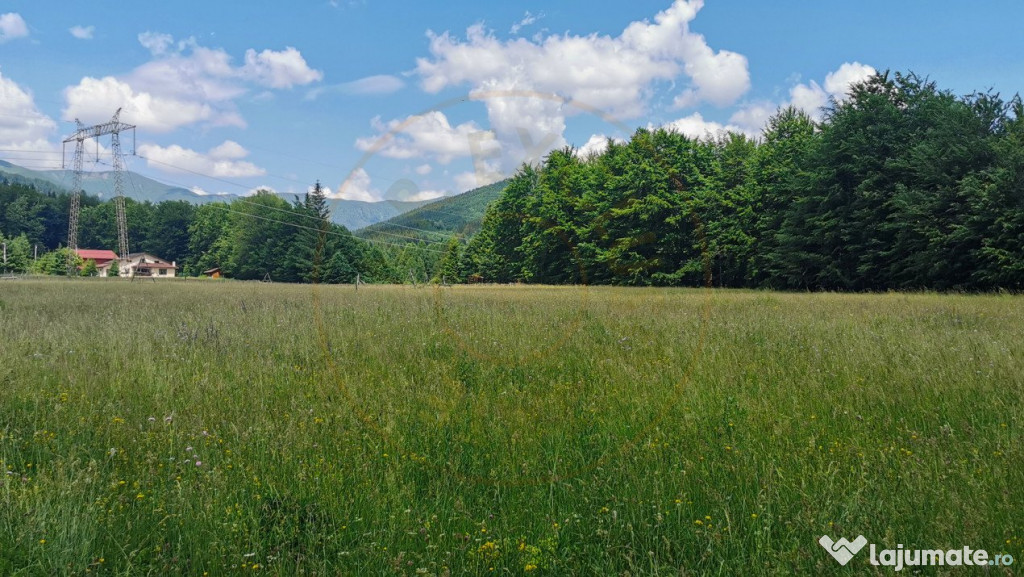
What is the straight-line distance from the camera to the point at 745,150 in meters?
47.0

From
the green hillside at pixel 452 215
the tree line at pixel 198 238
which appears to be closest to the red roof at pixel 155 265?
the tree line at pixel 198 238

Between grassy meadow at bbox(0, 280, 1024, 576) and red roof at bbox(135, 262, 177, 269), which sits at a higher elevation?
red roof at bbox(135, 262, 177, 269)

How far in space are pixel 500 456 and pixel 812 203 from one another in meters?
38.4

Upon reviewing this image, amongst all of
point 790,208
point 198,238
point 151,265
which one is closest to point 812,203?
point 790,208

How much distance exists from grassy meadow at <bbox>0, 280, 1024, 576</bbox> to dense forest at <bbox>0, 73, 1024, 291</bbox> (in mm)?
3108

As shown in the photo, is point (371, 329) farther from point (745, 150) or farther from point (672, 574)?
point (745, 150)

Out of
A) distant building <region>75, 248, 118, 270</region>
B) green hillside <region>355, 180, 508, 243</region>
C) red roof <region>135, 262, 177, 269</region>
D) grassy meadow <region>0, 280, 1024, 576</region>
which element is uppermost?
distant building <region>75, 248, 118, 270</region>

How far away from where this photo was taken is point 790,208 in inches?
1531

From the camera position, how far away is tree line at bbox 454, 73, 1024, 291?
26906mm

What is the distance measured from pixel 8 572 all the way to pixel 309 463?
1.62 meters

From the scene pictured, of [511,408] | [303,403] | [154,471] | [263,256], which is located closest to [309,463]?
[154,471]

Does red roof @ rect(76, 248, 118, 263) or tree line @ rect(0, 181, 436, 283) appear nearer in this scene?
tree line @ rect(0, 181, 436, 283)

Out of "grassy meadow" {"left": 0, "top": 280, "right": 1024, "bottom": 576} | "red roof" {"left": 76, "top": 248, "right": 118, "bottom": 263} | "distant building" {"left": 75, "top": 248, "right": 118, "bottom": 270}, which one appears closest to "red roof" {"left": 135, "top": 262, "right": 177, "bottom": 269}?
"red roof" {"left": 76, "top": 248, "right": 118, "bottom": 263}

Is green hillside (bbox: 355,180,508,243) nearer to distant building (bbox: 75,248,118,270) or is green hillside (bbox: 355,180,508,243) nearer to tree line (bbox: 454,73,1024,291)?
tree line (bbox: 454,73,1024,291)
